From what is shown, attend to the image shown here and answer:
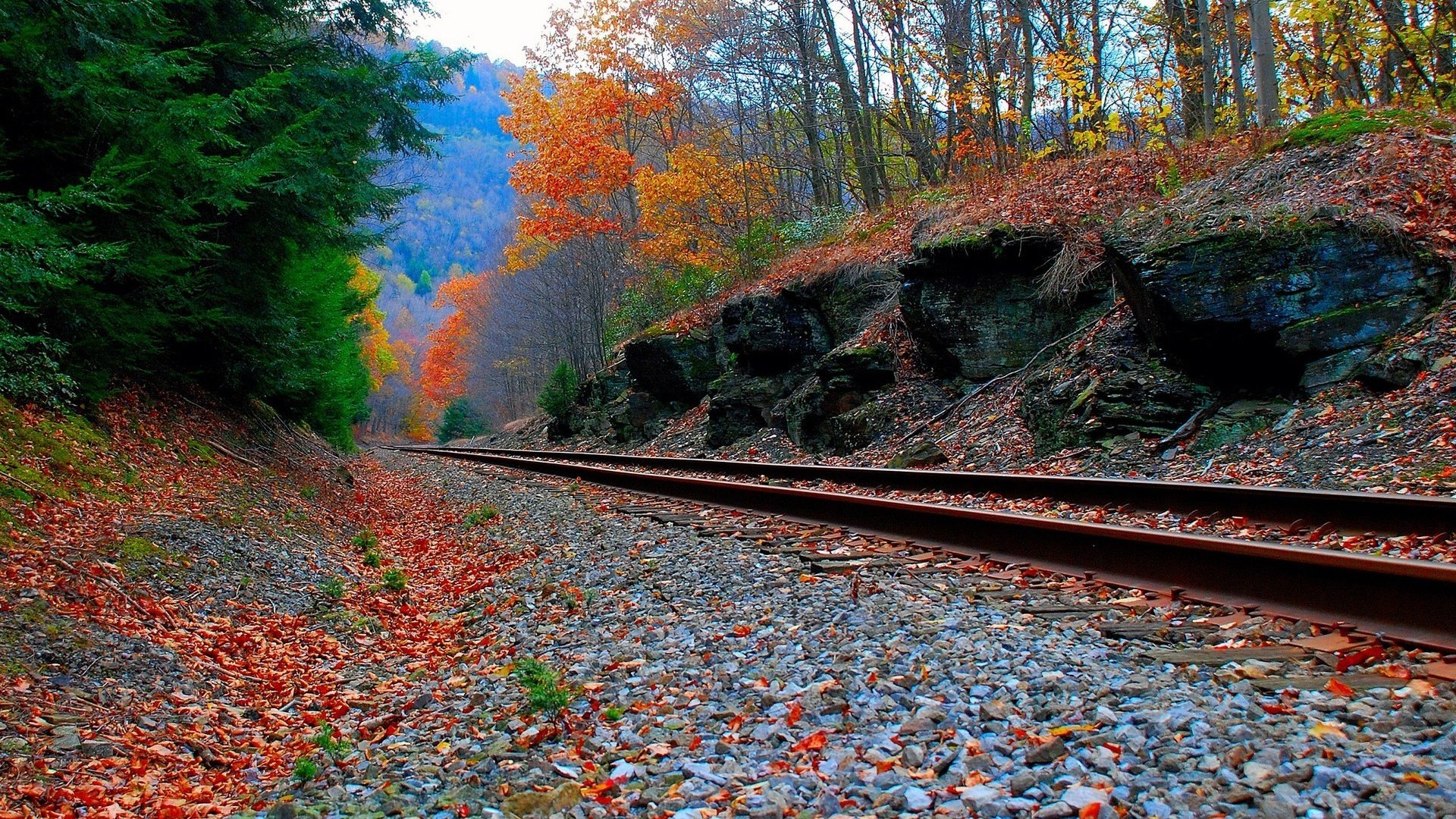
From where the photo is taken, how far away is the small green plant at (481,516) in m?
10.7

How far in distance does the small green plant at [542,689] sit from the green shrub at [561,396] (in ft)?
82.6

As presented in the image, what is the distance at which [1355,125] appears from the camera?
10141mm

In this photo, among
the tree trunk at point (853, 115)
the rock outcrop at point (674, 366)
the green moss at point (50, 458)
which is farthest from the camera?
the rock outcrop at point (674, 366)

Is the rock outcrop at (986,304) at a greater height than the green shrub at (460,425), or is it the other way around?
the rock outcrop at (986,304)

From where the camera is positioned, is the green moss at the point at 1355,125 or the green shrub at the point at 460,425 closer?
the green moss at the point at 1355,125

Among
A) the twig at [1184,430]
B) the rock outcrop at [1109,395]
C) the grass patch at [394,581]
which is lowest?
the grass patch at [394,581]

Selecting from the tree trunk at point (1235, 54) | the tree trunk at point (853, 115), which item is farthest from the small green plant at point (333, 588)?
the tree trunk at point (853, 115)

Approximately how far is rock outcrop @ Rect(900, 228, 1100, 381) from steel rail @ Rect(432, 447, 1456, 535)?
148 inches

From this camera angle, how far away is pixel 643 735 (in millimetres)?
3365

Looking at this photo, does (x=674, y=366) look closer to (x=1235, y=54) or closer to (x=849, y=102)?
(x=849, y=102)

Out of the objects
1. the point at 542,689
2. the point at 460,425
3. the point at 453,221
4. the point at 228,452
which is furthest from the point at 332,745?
the point at 453,221

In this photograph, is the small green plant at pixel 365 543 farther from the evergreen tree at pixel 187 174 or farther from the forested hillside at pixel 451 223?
the forested hillside at pixel 451 223

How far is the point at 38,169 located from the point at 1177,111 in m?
17.7

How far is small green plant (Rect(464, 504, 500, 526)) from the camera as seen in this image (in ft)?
35.0
